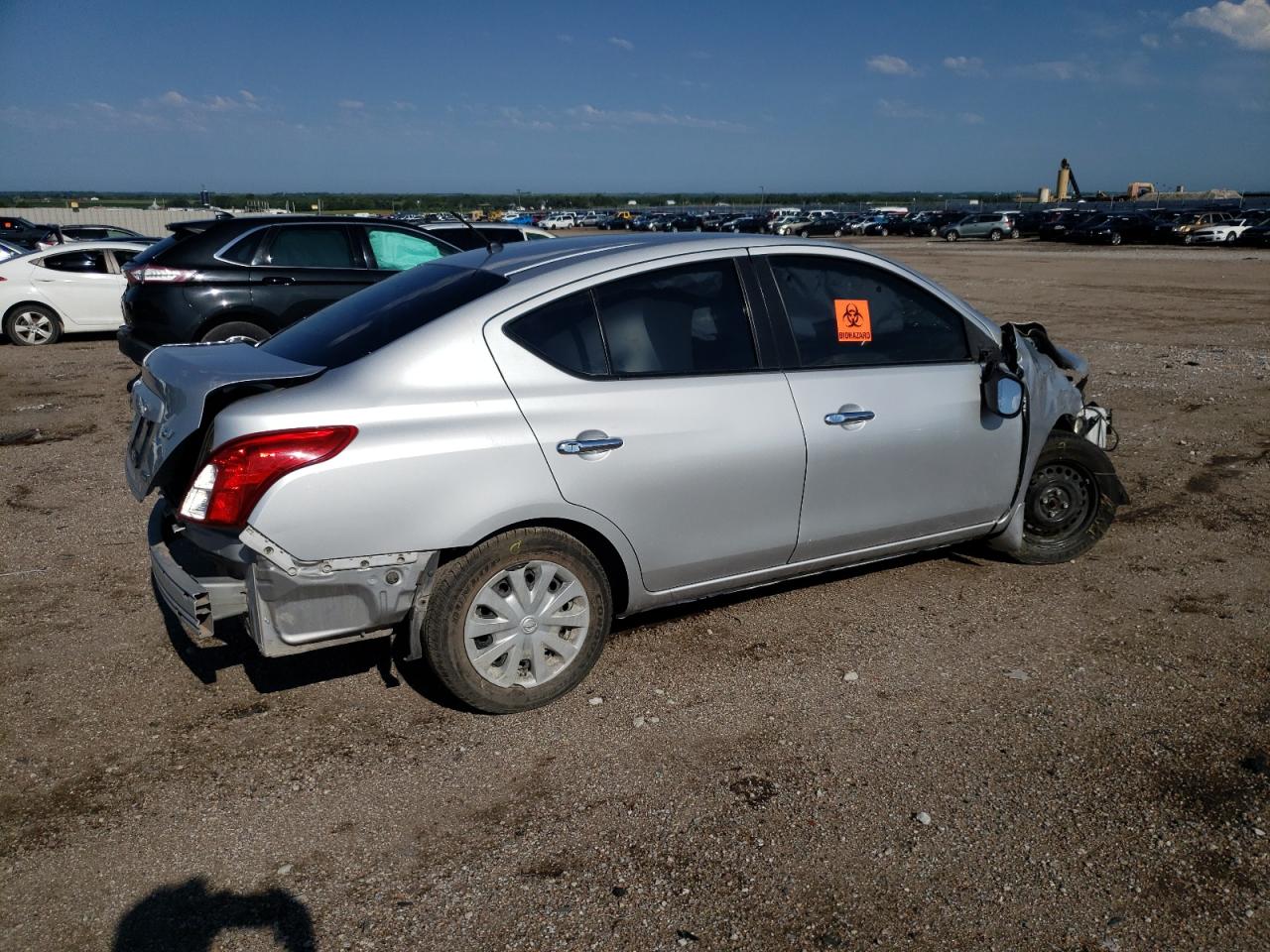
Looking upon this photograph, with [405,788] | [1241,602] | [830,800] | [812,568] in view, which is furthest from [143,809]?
[1241,602]

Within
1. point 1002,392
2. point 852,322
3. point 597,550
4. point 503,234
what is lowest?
point 597,550

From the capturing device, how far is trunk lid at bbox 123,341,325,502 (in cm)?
353

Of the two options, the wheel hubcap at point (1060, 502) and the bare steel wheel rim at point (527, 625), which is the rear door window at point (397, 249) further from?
the bare steel wheel rim at point (527, 625)

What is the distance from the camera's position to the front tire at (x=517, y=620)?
3602 mm

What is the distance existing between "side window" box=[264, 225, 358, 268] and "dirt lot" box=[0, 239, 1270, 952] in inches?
182

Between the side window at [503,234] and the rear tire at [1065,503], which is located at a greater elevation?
the side window at [503,234]

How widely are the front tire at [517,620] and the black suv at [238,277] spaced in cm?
659

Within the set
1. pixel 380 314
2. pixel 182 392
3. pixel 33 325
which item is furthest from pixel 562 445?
pixel 33 325

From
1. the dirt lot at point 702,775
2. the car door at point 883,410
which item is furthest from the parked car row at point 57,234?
the car door at point 883,410

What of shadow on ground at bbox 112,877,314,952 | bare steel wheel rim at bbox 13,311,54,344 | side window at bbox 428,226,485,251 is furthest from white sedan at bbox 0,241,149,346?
shadow on ground at bbox 112,877,314,952

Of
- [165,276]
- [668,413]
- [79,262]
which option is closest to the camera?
[668,413]

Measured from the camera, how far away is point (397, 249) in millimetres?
10242

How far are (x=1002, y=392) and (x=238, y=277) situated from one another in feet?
24.0

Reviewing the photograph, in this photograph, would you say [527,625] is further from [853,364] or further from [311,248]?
[311,248]
